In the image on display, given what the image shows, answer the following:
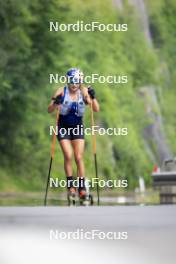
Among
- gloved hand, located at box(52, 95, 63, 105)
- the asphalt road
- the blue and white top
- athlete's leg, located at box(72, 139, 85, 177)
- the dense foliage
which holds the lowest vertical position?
the asphalt road

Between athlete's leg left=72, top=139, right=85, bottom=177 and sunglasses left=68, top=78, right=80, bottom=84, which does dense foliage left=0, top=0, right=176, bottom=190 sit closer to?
athlete's leg left=72, top=139, right=85, bottom=177

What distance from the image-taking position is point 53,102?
14789 millimetres

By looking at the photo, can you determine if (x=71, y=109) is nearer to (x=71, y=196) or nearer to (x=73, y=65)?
(x=71, y=196)

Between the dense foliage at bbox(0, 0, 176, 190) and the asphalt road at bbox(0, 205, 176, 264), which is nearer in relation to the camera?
the asphalt road at bbox(0, 205, 176, 264)

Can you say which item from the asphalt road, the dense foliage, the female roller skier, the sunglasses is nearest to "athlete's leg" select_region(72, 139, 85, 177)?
the female roller skier

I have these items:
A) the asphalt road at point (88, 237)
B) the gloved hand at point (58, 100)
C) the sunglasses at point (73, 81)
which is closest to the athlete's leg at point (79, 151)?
the gloved hand at point (58, 100)

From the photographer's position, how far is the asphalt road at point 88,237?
26.4ft

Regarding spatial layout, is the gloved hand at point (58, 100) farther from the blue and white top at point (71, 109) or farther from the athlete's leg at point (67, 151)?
the athlete's leg at point (67, 151)

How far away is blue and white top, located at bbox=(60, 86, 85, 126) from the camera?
1457cm

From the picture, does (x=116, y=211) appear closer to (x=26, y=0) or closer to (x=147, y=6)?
(x=147, y=6)

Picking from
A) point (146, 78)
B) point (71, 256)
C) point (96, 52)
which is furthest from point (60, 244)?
point (96, 52)

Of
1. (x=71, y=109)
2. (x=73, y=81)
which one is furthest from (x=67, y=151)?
(x=73, y=81)

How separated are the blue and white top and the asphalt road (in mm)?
1299

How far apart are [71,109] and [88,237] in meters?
5.21
